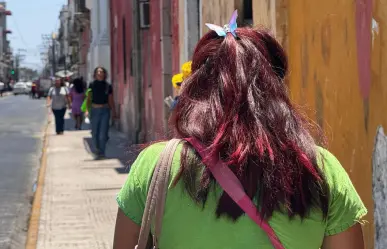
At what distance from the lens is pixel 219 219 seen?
7.22ft

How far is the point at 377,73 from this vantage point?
4.65 meters

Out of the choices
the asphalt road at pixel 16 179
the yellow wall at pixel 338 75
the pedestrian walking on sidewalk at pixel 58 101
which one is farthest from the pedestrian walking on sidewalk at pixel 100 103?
the yellow wall at pixel 338 75

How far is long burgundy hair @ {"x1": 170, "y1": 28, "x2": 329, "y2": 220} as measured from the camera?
7.28 ft

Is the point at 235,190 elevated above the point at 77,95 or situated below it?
above

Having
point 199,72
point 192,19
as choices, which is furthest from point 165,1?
point 199,72

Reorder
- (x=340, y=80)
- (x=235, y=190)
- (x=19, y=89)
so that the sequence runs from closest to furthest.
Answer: (x=235, y=190)
(x=340, y=80)
(x=19, y=89)

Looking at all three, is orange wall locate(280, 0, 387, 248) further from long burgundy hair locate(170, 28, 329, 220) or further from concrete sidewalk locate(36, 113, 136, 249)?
long burgundy hair locate(170, 28, 329, 220)

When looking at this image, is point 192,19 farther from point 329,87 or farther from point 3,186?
point 329,87

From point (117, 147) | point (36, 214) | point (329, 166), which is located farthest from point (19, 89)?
point (329, 166)

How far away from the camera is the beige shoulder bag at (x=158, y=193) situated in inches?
88.4

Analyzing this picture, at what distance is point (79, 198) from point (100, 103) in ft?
14.9

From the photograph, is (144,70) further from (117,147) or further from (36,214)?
(36,214)

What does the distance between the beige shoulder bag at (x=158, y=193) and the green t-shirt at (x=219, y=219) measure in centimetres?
Result: 2

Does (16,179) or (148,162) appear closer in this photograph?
(148,162)
